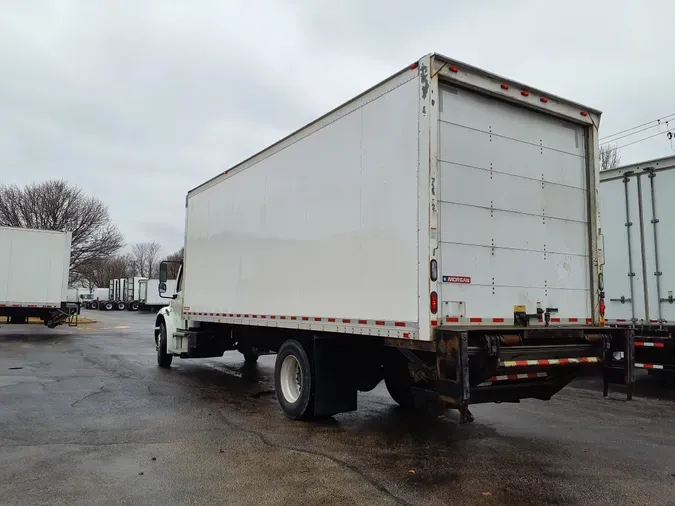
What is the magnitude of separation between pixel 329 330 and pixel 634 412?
5.09 m

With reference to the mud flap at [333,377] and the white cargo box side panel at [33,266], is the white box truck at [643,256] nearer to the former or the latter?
the mud flap at [333,377]

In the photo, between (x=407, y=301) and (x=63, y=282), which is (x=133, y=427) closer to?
(x=407, y=301)

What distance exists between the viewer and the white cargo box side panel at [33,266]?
71.5ft

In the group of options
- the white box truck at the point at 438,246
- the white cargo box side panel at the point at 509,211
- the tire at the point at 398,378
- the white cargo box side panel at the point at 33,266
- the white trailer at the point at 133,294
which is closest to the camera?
the white box truck at the point at 438,246

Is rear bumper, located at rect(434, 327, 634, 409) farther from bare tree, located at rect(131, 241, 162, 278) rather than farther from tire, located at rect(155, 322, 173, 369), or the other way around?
bare tree, located at rect(131, 241, 162, 278)

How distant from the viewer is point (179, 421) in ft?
23.8

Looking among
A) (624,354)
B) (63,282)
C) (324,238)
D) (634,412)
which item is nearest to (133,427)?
(324,238)

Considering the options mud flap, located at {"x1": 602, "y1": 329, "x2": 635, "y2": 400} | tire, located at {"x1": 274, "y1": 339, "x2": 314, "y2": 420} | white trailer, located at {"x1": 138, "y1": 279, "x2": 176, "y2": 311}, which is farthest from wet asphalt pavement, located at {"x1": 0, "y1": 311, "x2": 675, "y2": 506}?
white trailer, located at {"x1": 138, "y1": 279, "x2": 176, "y2": 311}

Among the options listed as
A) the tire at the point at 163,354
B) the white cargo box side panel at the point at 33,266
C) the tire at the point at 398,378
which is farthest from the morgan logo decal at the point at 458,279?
the white cargo box side panel at the point at 33,266

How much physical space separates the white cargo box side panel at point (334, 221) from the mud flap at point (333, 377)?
1.77 feet

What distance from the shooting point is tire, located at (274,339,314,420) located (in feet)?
23.1

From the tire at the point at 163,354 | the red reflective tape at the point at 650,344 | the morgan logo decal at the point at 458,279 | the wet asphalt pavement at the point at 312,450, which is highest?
the morgan logo decal at the point at 458,279

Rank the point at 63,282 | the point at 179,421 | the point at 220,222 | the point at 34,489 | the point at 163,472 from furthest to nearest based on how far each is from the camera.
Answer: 1. the point at 63,282
2. the point at 220,222
3. the point at 179,421
4. the point at 163,472
5. the point at 34,489

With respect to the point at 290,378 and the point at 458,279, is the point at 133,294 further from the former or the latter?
the point at 458,279
